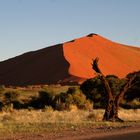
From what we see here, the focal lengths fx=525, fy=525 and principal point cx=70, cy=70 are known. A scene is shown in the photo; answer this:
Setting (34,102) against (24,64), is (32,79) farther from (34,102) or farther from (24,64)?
(34,102)

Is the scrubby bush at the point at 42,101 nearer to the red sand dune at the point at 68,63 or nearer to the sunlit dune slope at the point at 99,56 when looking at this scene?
the red sand dune at the point at 68,63

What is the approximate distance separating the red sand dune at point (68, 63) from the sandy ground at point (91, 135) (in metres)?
60.5

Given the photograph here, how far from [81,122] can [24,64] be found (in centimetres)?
8601

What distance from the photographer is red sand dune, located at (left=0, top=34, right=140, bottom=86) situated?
311 feet

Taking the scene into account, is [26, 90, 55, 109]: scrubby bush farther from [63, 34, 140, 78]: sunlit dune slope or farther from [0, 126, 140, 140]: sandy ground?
[63, 34, 140, 78]: sunlit dune slope

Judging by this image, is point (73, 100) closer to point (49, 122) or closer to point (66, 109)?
point (66, 109)

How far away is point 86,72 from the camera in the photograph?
95750mm

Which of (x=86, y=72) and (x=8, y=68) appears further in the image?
(x=8, y=68)

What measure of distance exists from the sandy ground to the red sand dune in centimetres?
6046

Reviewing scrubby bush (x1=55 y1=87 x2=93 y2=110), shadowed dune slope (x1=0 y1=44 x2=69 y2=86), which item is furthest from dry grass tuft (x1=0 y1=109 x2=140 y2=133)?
shadowed dune slope (x1=0 y1=44 x2=69 y2=86)

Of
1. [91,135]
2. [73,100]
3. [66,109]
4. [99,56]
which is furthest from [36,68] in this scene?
[91,135]

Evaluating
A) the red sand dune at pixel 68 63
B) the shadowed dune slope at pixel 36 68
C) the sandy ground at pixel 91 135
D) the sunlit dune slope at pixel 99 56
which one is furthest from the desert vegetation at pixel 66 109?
the sunlit dune slope at pixel 99 56

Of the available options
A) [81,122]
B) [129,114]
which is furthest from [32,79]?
[81,122]

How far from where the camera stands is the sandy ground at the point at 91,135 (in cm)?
2168
